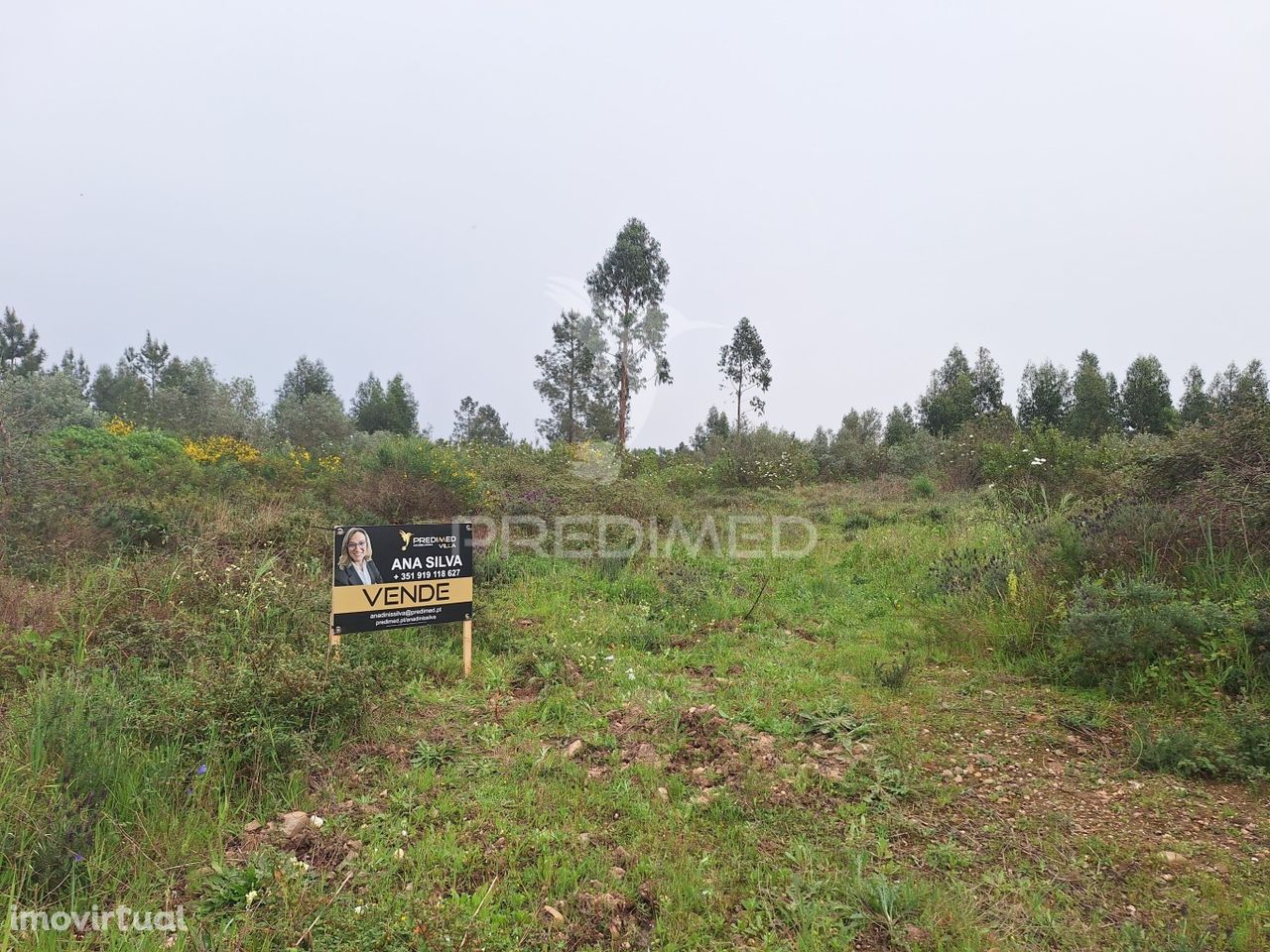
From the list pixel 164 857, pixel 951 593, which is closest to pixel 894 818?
pixel 164 857

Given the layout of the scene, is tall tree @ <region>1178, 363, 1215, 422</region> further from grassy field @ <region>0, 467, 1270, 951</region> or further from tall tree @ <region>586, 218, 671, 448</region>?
grassy field @ <region>0, 467, 1270, 951</region>

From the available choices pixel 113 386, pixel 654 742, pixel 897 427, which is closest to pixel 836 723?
pixel 654 742

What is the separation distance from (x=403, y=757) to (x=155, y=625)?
2.30 metres

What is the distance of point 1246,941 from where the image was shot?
199 centimetres

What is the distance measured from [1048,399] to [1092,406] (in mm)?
2519

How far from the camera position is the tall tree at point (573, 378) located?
79.3ft

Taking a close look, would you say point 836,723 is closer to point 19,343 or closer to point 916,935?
point 916,935

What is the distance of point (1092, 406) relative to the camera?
30609 millimetres

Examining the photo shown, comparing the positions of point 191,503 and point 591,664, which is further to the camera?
point 191,503

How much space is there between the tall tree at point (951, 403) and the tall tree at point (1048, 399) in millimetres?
2657

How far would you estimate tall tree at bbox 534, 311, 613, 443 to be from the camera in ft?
79.3

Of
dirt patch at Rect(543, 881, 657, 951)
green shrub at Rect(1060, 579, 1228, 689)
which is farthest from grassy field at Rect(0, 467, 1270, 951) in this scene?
green shrub at Rect(1060, 579, 1228, 689)

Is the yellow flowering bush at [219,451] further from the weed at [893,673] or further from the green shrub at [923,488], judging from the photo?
the green shrub at [923,488]

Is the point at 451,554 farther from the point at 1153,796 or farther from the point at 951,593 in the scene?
the point at 951,593
